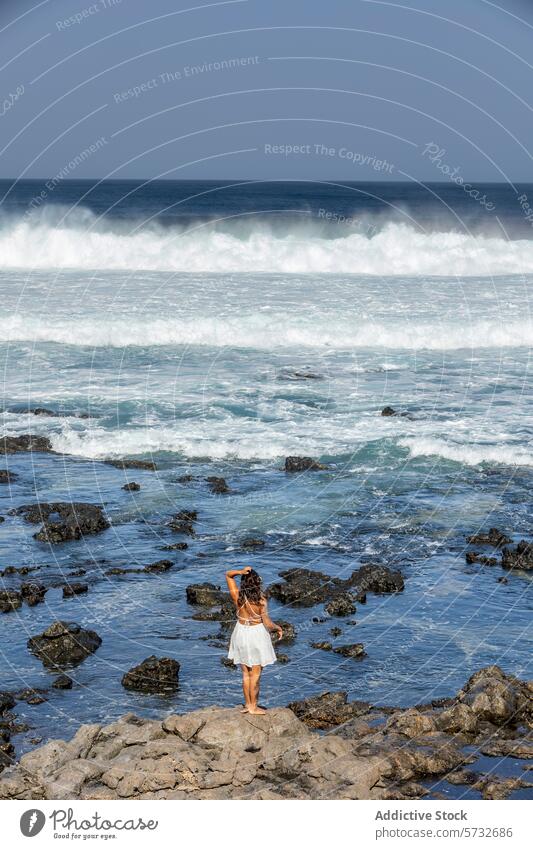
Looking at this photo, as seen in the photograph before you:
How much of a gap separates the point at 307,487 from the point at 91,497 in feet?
15.5

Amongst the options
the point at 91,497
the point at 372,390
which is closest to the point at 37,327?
the point at 372,390

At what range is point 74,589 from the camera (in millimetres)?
18406

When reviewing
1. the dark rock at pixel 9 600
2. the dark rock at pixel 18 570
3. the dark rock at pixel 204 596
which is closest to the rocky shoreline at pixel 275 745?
the dark rock at pixel 204 596

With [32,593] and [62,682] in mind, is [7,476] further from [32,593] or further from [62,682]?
[62,682]

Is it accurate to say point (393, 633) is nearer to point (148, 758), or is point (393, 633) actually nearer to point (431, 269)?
point (148, 758)

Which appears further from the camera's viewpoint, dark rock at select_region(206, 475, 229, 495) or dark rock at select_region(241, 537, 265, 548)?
dark rock at select_region(206, 475, 229, 495)

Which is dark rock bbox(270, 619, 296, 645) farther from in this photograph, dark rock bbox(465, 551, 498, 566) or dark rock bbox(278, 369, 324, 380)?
dark rock bbox(278, 369, 324, 380)

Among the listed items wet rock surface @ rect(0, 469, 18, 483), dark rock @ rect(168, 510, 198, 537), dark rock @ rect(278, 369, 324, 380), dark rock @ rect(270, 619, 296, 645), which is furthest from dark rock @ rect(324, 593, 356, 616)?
dark rock @ rect(278, 369, 324, 380)

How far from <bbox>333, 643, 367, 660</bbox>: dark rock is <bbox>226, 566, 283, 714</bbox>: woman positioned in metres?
3.11

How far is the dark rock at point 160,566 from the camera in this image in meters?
19.4

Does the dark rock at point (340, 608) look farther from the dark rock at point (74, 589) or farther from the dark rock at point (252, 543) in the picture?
the dark rock at point (74, 589)

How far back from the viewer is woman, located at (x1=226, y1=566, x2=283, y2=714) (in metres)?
12.7

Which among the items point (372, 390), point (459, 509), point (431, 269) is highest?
point (431, 269)

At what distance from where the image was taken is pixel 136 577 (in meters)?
19.1
